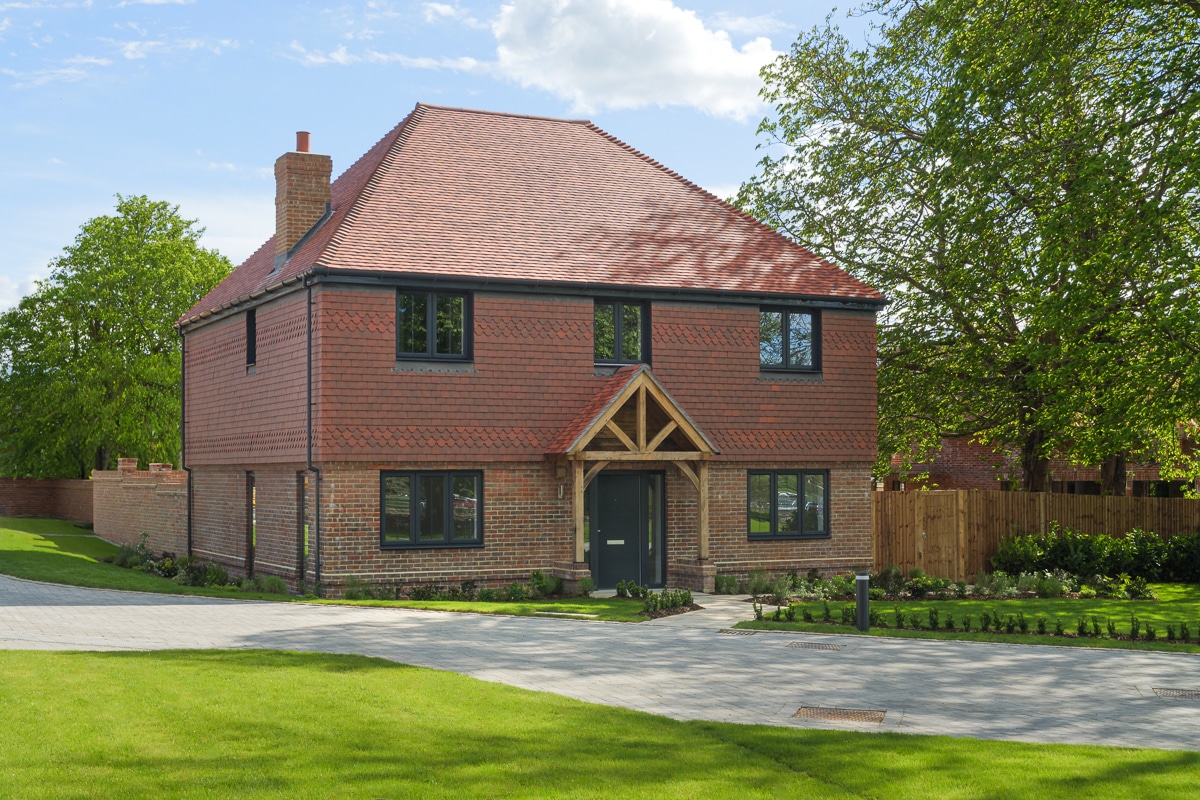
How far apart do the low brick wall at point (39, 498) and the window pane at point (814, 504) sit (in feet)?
116

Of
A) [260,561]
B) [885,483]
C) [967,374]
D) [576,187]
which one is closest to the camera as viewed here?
[260,561]

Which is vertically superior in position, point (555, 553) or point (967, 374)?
point (967, 374)

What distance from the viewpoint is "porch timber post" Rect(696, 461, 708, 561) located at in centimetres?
2466

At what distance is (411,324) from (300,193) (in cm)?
518

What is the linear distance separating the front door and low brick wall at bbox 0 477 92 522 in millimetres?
33846

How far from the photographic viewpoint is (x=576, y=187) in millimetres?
27672

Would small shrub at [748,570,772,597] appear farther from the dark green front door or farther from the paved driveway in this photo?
the paved driveway

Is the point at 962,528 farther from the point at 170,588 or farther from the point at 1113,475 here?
the point at 170,588

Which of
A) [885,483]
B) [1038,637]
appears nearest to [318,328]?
[1038,637]

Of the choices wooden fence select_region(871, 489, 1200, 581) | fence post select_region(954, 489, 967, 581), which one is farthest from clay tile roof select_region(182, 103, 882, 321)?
fence post select_region(954, 489, 967, 581)

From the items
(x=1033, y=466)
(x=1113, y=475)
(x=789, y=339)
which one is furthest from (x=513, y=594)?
(x=1113, y=475)

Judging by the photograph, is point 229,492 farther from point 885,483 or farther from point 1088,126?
point 885,483

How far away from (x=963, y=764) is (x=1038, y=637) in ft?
28.2

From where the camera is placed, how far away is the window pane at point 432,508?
2325cm
